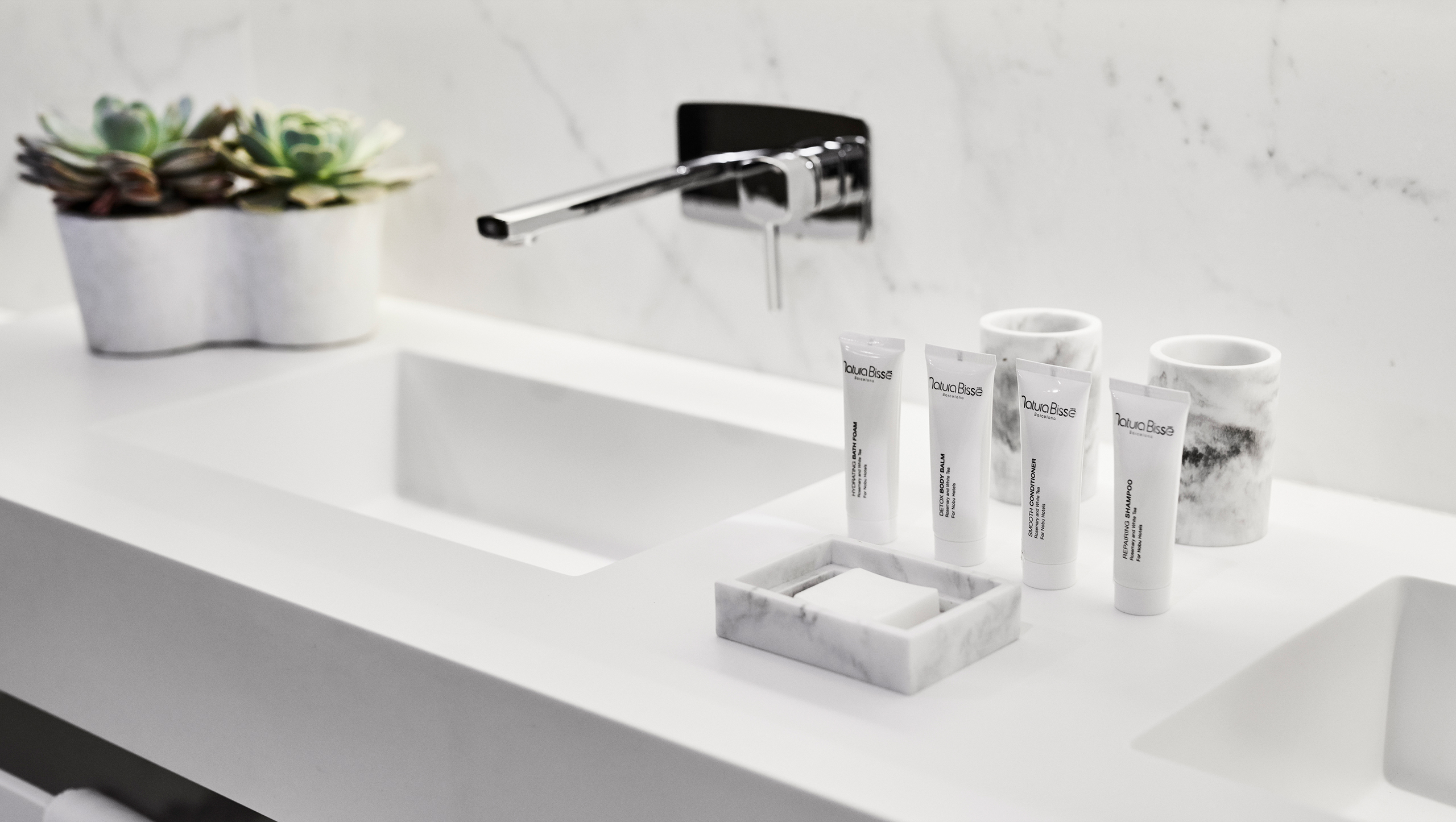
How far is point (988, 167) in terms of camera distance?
920mm

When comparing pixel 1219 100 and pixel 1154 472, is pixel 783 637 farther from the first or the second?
pixel 1219 100

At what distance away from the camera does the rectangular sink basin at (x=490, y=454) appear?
987mm

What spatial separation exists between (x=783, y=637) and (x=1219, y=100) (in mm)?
414

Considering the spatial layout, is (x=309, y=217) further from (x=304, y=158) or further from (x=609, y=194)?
(x=609, y=194)

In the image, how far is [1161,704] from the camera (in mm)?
604

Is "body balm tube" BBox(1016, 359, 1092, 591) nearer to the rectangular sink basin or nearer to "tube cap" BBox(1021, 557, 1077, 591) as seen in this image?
"tube cap" BBox(1021, 557, 1077, 591)

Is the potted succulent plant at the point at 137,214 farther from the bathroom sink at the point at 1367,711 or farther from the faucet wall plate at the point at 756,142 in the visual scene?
the bathroom sink at the point at 1367,711

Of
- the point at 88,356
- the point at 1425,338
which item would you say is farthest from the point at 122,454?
the point at 1425,338

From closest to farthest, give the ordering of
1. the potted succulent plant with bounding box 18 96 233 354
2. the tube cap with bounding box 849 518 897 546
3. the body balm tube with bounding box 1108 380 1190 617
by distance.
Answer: the body balm tube with bounding box 1108 380 1190 617 < the tube cap with bounding box 849 518 897 546 < the potted succulent plant with bounding box 18 96 233 354

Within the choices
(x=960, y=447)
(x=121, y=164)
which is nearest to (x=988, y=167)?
(x=960, y=447)

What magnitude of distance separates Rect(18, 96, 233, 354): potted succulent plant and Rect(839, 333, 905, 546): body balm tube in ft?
1.97

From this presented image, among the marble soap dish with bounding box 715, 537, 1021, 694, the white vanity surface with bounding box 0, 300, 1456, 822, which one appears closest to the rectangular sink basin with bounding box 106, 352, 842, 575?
the white vanity surface with bounding box 0, 300, 1456, 822

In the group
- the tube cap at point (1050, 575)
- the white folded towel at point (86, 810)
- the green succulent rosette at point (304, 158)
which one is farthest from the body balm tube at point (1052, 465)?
the green succulent rosette at point (304, 158)

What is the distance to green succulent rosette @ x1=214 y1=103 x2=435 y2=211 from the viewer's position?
1.10 metres
